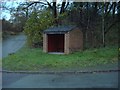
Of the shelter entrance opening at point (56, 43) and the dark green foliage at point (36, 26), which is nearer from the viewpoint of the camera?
the shelter entrance opening at point (56, 43)

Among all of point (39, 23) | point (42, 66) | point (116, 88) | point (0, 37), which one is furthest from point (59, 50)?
point (116, 88)

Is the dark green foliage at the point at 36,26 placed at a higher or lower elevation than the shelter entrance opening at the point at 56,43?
higher

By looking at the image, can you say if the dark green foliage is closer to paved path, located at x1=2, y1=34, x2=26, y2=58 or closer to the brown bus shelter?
paved path, located at x1=2, y1=34, x2=26, y2=58

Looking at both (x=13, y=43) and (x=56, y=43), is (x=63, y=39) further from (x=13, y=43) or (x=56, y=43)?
(x=13, y=43)

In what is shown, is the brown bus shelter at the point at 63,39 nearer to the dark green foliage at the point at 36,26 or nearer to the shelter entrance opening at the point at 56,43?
the shelter entrance opening at the point at 56,43

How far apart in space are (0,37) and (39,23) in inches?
125

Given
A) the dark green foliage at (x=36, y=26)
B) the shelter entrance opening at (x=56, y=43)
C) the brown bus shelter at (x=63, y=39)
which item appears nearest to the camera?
the brown bus shelter at (x=63, y=39)

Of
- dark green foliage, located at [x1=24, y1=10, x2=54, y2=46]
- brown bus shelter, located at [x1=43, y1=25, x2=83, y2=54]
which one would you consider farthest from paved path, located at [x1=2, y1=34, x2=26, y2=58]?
brown bus shelter, located at [x1=43, y1=25, x2=83, y2=54]

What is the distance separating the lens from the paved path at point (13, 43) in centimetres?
2002

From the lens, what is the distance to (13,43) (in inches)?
850

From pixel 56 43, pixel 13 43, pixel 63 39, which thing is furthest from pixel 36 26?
pixel 13 43

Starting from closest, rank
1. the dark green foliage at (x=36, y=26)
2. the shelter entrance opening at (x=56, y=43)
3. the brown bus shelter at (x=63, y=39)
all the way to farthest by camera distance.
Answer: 1. the brown bus shelter at (x=63, y=39)
2. the shelter entrance opening at (x=56, y=43)
3. the dark green foliage at (x=36, y=26)

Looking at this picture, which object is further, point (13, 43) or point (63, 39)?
point (13, 43)

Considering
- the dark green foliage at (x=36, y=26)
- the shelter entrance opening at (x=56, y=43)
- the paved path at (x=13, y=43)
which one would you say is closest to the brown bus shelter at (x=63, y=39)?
the shelter entrance opening at (x=56, y=43)
